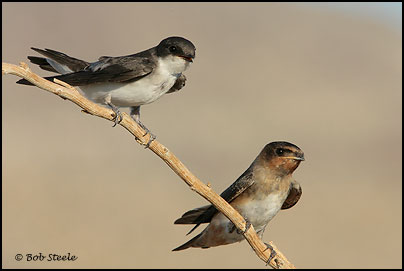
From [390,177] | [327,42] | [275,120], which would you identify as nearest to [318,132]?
[275,120]

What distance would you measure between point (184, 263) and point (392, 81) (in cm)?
3256

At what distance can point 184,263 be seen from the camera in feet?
60.8

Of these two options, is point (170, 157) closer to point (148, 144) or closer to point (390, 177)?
point (148, 144)

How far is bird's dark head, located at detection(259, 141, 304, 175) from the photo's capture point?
7867 mm

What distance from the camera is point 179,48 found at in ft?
25.6

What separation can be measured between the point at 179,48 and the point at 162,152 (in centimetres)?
225

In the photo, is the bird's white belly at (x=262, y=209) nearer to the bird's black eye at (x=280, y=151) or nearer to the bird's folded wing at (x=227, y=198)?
the bird's folded wing at (x=227, y=198)

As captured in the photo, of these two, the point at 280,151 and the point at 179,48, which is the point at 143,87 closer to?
the point at 179,48

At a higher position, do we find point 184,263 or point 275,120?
point 275,120

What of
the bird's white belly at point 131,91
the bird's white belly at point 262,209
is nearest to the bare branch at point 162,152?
the bird's white belly at point 131,91

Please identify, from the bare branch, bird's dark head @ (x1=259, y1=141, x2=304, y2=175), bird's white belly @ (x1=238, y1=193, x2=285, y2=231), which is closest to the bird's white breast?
the bare branch

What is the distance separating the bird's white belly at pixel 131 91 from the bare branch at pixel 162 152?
119cm

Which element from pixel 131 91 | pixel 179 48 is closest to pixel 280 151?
pixel 179 48

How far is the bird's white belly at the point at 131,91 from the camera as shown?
7.72 meters
